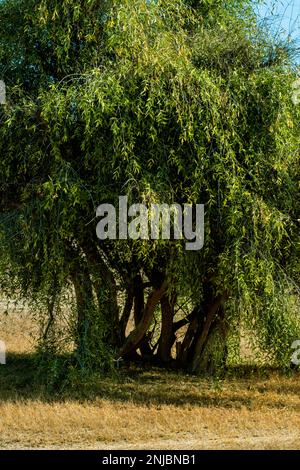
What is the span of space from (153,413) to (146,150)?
3.49 meters

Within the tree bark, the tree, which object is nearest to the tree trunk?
the tree bark

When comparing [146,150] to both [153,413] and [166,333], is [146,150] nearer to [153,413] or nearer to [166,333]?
[153,413]

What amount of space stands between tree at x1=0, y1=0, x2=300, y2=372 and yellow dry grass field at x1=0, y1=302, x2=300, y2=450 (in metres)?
0.81

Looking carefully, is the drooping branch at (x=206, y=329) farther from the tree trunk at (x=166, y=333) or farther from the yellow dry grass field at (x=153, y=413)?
the tree trunk at (x=166, y=333)

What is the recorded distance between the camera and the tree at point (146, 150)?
10508 mm

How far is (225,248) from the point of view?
35.5ft

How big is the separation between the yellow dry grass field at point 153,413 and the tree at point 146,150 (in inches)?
32.1

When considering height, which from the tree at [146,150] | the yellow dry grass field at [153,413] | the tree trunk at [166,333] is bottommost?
the yellow dry grass field at [153,413]

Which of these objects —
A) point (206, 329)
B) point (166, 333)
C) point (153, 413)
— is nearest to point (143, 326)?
point (166, 333)

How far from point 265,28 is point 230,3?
209cm

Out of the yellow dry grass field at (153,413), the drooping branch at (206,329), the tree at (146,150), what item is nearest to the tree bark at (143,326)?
the yellow dry grass field at (153,413)

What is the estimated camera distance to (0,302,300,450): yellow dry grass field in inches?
365

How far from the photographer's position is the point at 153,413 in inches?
413
